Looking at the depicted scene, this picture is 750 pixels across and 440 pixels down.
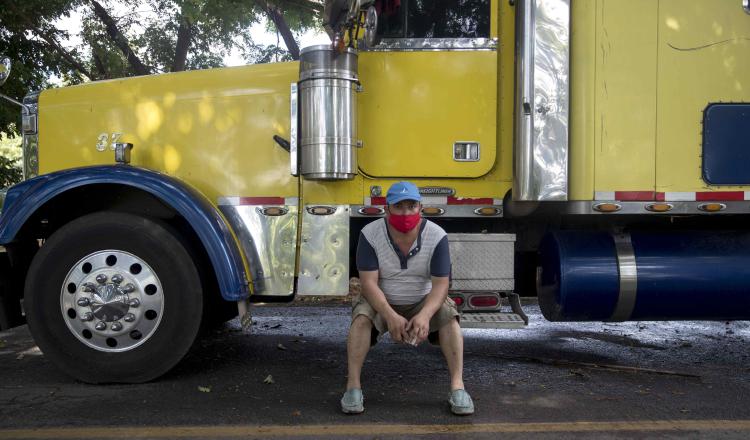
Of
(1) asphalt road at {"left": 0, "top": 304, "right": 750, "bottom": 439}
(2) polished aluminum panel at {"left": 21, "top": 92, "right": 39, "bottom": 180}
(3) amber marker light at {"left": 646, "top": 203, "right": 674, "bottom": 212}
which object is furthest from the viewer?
(2) polished aluminum panel at {"left": 21, "top": 92, "right": 39, "bottom": 180}

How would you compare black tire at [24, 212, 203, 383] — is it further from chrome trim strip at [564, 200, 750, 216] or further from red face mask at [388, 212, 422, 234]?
chrome trim strip at [564, 200, 750, 216]

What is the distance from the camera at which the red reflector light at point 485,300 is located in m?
4.36

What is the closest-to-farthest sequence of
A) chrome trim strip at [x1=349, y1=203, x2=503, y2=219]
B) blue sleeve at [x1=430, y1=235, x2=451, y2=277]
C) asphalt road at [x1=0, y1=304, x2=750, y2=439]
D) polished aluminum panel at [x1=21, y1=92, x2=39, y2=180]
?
asphalt road at [x1=0, y1=304, x2=750, y2=439] → blue sleeve at [x1=430, y1=235, x2=451, y2=277] → chrome trim strip at [x1=349, y1=203, x2=503, y2=219] → polished aluminum panel at [x1=21, y1=92, x2=39, y2=180]

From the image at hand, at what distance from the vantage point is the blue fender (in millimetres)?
4031

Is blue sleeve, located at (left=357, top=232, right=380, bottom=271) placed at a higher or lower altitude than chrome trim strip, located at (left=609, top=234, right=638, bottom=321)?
higher

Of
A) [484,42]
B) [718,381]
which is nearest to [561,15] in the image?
[484,42]

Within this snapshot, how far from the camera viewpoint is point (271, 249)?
4328 millimetres

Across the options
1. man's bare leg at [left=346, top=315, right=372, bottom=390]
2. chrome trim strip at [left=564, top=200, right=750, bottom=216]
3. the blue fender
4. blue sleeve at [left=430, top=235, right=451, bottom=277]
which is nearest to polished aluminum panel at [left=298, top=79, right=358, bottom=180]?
the blue fender

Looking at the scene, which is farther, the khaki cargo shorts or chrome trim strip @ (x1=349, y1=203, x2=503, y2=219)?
chrome trim strip @ (x1=349, y1=203, x2=503, y2=219)

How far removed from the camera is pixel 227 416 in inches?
142

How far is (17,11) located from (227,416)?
981 cm

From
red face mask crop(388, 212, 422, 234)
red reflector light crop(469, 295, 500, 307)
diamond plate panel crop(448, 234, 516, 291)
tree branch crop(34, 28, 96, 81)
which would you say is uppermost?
tree branch crop(34, 28, 96, 81)

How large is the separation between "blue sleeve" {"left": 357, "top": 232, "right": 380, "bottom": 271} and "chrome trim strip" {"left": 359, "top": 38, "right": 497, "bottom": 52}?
4.54 ft

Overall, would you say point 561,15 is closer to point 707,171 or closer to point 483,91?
point 483,91
